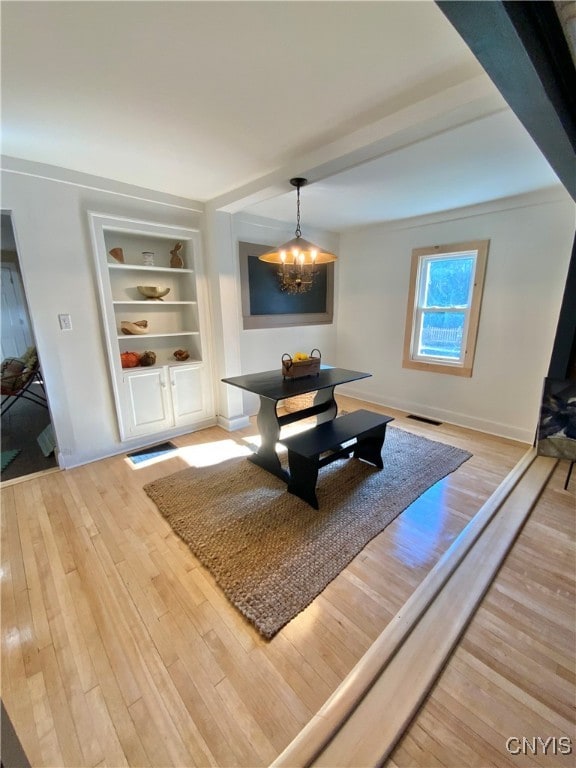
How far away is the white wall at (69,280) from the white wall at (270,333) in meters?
0.86

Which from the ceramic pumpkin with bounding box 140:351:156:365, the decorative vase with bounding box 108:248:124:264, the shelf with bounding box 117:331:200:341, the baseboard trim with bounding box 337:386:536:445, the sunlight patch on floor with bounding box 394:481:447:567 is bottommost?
the sunlight patch on floor with bounding box 394:481:447:567

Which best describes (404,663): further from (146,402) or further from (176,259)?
(176,259)

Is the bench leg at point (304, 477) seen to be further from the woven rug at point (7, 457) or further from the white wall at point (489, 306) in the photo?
the woven rug at point (7, 457)

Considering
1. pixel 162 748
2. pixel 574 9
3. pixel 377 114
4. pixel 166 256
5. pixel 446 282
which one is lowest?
pixel 162 748

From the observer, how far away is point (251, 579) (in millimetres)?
1603

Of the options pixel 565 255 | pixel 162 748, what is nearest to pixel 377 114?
pixel 565 255

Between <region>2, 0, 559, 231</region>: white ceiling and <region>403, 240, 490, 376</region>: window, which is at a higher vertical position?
<region>2, 0, 559, 231</region>: white ceiling

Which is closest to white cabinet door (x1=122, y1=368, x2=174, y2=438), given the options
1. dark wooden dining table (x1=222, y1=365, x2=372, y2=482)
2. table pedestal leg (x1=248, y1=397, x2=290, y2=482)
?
dark wooden dining table (x1=222, y1=365, x2=372, y2=482)

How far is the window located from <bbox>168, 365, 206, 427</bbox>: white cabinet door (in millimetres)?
2621

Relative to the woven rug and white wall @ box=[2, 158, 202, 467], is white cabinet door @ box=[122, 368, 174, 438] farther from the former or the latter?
the woven rug

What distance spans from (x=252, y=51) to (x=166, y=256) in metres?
2.32

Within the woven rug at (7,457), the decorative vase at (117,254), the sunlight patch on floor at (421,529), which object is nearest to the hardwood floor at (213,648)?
the sunlight patch on floor at (421,529)

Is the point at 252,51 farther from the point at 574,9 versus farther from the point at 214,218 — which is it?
the point at 214,218

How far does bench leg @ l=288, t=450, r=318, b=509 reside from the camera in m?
2.11
